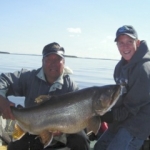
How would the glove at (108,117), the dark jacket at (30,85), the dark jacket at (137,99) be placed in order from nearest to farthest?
1. the dark jacket at (137,99)
2. the glove at (108,117)
3. the dark jacket at (30,85)

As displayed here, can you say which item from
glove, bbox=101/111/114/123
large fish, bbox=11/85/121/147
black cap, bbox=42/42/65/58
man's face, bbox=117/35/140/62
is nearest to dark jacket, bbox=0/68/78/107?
black cap, bbox=42/42/65/58

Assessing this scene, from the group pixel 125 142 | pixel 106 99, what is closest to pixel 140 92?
pixel 106 99

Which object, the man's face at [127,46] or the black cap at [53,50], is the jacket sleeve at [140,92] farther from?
the black cap at [53,50]

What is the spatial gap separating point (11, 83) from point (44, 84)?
0.59 metres

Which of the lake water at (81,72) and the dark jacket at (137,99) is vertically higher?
the dark jacket at (137,99)

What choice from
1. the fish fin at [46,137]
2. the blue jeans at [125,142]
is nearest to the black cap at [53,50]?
the fish fin at [46,137]

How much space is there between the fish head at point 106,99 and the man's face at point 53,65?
40.8 inches

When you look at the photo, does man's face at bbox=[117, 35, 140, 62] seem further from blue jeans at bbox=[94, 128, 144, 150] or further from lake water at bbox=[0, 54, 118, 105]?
lake water at bbox=[0, 54, 118, 105]

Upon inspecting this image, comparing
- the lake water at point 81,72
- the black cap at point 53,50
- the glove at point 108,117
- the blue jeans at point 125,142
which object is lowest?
the lake water at point 81,72

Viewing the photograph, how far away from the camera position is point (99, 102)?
427 cm

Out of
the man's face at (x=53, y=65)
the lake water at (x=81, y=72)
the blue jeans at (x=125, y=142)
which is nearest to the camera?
the blue jeans at (x=125, y=142)

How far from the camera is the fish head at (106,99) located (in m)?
4.26

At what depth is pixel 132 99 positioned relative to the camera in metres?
4.51

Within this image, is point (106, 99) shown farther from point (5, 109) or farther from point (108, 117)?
point (5, 109)
